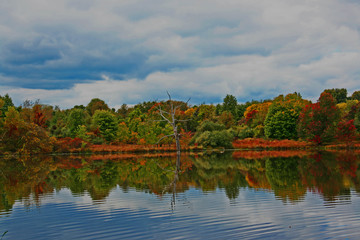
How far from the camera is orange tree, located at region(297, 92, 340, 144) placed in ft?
131

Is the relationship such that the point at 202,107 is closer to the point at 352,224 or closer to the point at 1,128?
the point at 1,128

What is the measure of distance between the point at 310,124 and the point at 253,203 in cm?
3377

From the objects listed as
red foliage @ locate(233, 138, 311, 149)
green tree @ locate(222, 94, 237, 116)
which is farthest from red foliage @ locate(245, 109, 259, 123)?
red foliage @ locate(233, 138, 311, 149)

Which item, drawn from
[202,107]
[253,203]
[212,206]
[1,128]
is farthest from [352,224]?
[202,107]

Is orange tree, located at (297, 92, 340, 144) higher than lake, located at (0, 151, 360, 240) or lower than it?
higher

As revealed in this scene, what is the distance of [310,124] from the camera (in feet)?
132

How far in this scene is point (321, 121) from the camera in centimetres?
4084

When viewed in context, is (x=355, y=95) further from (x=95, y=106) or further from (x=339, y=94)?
(x=95, y=106)

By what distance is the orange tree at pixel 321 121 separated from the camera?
40.0m

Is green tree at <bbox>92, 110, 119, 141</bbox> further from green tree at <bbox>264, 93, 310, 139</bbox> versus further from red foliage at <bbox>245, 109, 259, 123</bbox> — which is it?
red foliage at <bbox>245, 109, 259, 123</bbox>

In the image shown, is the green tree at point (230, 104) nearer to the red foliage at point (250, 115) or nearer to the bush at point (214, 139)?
the red foliage at point (250, 115)

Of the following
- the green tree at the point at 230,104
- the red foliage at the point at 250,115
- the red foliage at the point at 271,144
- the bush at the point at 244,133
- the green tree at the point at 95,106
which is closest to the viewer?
the red foliage at the point at 271,144

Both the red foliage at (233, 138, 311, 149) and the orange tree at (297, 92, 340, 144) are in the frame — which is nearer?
the orange tree at (297, 92, 340, 144)

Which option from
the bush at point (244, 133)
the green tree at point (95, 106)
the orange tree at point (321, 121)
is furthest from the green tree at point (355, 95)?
the green tree at point (95, 106)
